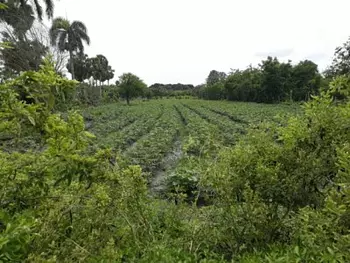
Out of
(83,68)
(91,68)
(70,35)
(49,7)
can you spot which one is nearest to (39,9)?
(49,7)

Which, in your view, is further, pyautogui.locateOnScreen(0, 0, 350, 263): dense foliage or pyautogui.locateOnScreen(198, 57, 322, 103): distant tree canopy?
pyautogui.locateOnScreen(198, 57, 322, 103): distant tree canopy

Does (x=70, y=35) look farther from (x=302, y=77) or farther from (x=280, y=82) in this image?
(x=302, y=77)

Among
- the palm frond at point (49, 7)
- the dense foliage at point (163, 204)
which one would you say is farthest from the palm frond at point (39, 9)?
the dense foliage at point (163, 204)

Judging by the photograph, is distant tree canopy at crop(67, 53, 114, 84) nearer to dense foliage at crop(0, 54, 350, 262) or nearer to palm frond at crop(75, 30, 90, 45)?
palm frond at crop(75, 30, 90, 45)

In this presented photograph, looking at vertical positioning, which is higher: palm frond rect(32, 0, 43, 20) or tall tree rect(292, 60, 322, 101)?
palm frond rect(32, 0, 43, 20)

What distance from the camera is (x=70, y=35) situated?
134 ft

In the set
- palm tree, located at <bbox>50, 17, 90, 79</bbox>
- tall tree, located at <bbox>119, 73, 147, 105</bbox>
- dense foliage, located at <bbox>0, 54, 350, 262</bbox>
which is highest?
palm tree, located at <bbox>50, 17, 90, 79</bbox>

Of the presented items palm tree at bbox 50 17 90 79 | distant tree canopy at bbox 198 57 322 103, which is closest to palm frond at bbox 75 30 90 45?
palm tree at bbox 50 17 90 79

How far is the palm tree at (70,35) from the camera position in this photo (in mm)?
38188

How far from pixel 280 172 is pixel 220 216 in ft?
2.65

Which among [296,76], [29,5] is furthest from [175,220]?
[296,76]

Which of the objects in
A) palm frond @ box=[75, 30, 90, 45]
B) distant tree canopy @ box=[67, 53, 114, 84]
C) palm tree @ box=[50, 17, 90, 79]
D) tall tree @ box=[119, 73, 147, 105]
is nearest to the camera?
palm tree @ box=[50, 17, 90, 79]

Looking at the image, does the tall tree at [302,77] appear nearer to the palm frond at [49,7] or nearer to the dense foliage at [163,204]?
the palm frond at [49,7]

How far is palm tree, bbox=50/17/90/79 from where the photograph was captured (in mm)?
38188
